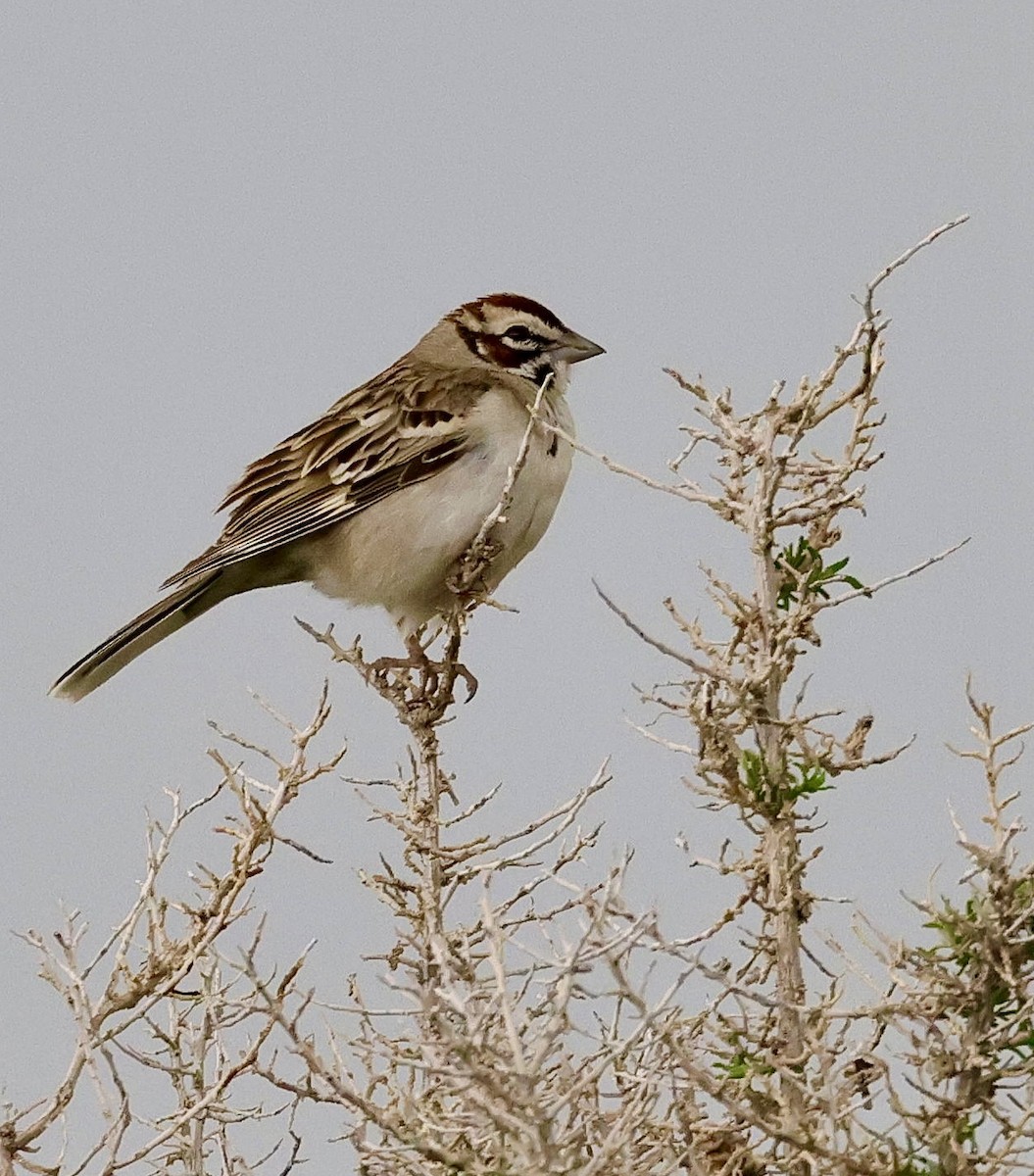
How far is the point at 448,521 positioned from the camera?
7090 mm

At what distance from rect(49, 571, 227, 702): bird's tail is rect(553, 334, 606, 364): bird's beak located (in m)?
1.54

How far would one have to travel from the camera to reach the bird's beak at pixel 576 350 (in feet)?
25.9

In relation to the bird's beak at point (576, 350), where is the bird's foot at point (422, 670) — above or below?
below

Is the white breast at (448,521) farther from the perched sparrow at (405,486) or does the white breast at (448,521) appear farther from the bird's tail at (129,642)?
the bird's tail at (129,642)

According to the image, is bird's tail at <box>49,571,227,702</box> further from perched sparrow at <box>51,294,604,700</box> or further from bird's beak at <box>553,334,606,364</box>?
bird's beak at <box>553,334,606,364</box>

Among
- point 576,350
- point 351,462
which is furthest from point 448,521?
point 576,350

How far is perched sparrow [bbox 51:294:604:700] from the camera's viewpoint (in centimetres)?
709

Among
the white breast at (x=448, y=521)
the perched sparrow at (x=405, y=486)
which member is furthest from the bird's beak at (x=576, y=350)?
the white breast at (x=448, y=521)

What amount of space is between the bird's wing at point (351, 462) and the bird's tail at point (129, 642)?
0.09m

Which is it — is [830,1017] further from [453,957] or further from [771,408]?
[771,408]

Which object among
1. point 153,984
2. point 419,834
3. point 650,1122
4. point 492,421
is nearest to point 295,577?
point 492,421

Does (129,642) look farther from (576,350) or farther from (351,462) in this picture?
(576,350)

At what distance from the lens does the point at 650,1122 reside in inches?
151

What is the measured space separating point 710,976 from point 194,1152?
1574 mm
